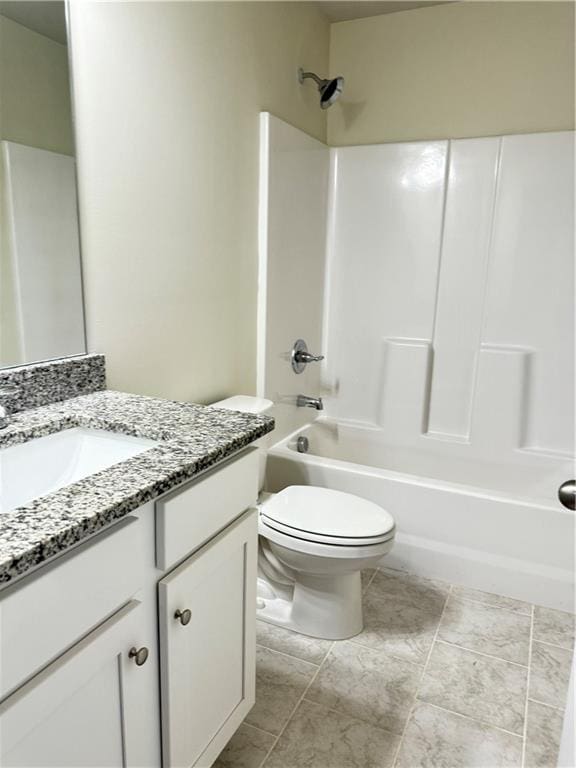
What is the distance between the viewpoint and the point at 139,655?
0.92 metres

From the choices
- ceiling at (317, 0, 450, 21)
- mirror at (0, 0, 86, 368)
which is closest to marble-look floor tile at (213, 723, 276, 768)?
mirror at (0, 0, 86, 368)

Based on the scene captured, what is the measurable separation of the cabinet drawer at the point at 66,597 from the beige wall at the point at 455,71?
7.80 ft

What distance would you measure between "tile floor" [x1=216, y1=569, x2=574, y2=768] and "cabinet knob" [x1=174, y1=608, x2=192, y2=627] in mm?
635

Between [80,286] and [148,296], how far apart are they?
25cm

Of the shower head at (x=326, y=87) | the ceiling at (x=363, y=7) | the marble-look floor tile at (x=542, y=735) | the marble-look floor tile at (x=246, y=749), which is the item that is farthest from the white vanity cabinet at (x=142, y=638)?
the ceiling at (x=363, y=7)

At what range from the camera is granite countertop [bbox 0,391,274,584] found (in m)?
0.70

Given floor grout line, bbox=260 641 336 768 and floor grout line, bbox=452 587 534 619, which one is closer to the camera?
floor grout line, bbox=260 641 336 768

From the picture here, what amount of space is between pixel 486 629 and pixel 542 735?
436 mm

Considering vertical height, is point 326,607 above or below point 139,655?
below

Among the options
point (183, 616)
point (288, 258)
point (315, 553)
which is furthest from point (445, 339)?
point (183, 616)

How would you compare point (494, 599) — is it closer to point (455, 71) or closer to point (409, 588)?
point (409, 588)

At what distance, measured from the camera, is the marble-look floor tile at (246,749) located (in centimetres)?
139

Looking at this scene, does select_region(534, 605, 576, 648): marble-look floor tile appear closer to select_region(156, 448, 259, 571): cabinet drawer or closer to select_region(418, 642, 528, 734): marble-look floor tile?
select_region(418, 642, 528, 734): marble-look floor tile

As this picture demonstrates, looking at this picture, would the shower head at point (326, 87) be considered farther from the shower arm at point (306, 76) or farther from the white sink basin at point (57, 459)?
the white sink basin at point (57, 459)
